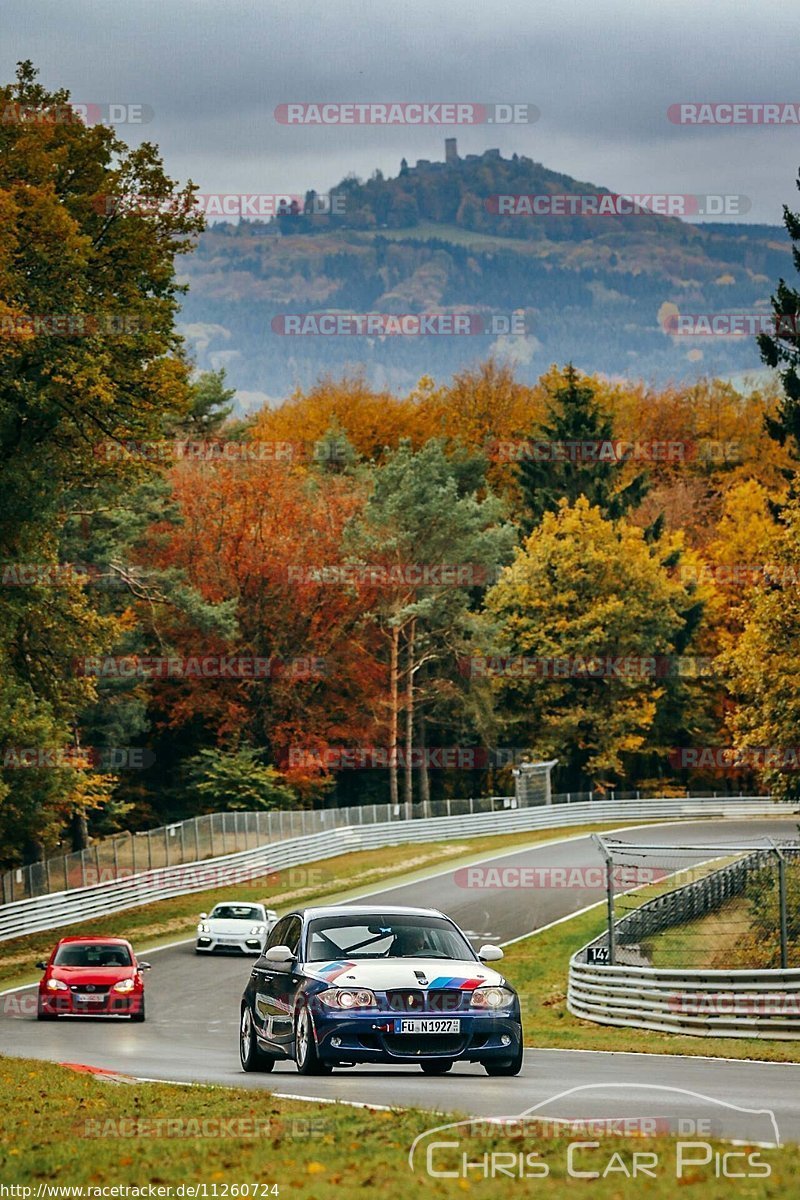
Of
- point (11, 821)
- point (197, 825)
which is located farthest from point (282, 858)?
point (11, 821)

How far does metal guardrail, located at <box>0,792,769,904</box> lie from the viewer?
46.5 meters

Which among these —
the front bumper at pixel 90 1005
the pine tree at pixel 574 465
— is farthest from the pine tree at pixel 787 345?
the pine tree at pixel 574 465

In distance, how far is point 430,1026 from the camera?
14.8 metres

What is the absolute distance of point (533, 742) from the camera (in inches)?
3445

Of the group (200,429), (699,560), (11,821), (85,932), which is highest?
(200,429)

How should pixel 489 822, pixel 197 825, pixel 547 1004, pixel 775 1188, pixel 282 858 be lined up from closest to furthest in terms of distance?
pixel 775 1188
pixel 547 1004
pixel 197 825
pixel 282 858
pixel 489 822

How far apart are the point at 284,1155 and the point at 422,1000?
483 cm

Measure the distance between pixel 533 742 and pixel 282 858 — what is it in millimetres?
29929

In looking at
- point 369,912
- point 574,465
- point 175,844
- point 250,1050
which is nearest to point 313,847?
point 175,844

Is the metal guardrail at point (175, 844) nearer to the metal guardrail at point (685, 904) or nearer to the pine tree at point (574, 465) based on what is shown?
the metal guardrail at point (685, 904)

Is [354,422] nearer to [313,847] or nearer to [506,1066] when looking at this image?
[313,847]

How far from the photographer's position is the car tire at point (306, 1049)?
15.1 meters

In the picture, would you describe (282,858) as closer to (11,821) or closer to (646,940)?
(11,821)

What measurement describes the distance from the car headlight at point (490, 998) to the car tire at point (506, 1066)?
0.48 m
